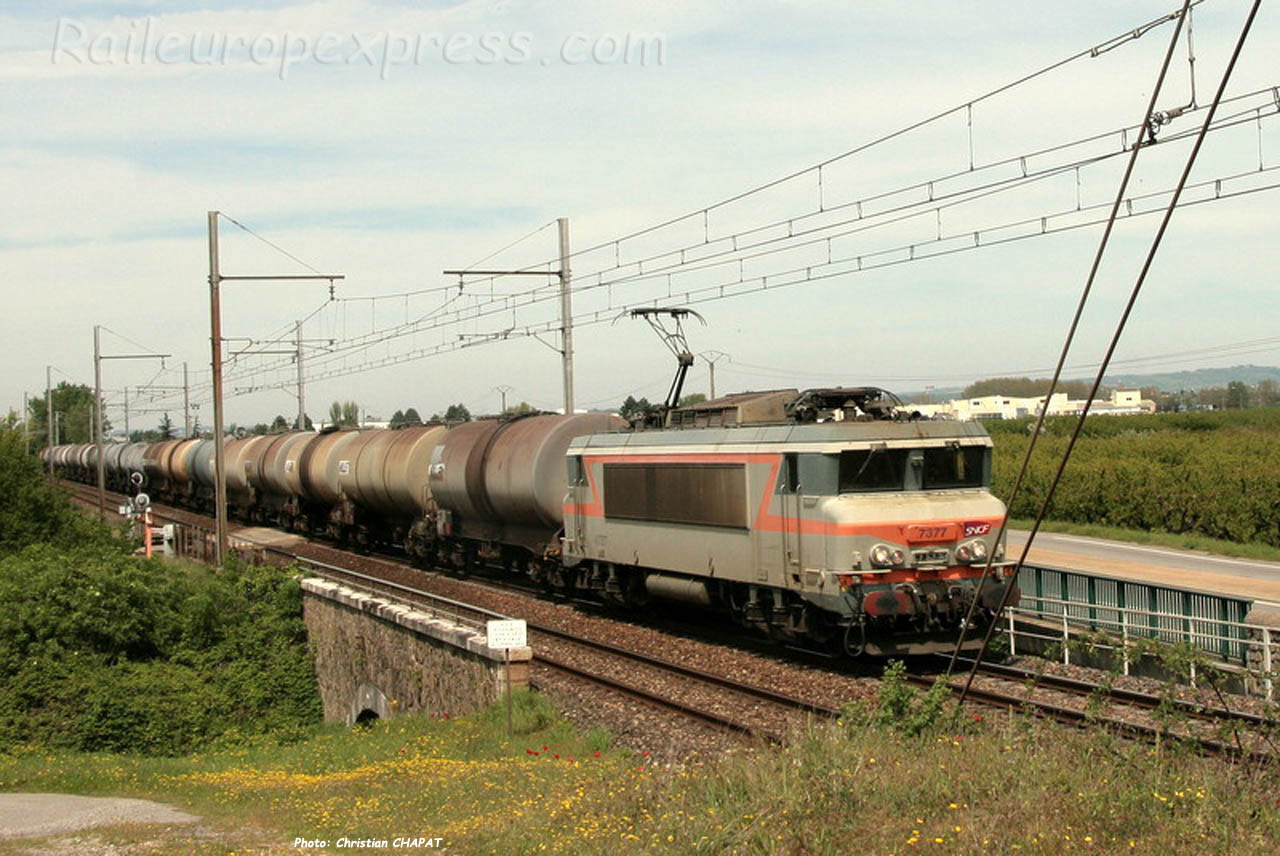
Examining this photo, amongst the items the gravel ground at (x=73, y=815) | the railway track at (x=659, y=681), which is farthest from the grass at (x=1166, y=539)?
the gravel ground at (x=73, y=815)

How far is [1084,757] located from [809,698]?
6216mm

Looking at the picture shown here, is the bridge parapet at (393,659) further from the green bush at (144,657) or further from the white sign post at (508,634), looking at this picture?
the green bush at (144,657)

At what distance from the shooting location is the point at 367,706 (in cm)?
2434

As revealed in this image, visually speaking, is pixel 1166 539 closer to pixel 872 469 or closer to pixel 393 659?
pixel 872 469

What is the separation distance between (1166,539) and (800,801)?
3447cm

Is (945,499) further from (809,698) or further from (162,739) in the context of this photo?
(162,739)

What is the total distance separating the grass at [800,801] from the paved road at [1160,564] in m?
17.7

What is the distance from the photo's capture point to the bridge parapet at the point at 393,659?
18.3 metres

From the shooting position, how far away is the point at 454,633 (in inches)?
762

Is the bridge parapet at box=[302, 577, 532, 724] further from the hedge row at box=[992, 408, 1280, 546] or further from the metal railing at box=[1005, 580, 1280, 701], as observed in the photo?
the hedge row at box=[992, 408, 1280, 546]

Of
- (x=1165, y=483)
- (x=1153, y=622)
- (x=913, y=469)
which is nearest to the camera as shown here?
(x=913, y=469)

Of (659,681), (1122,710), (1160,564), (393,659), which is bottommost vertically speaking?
(1160,564)

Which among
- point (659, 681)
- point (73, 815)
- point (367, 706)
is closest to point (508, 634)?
point (659, 681)

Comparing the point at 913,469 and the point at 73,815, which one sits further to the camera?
the point at 913,469
